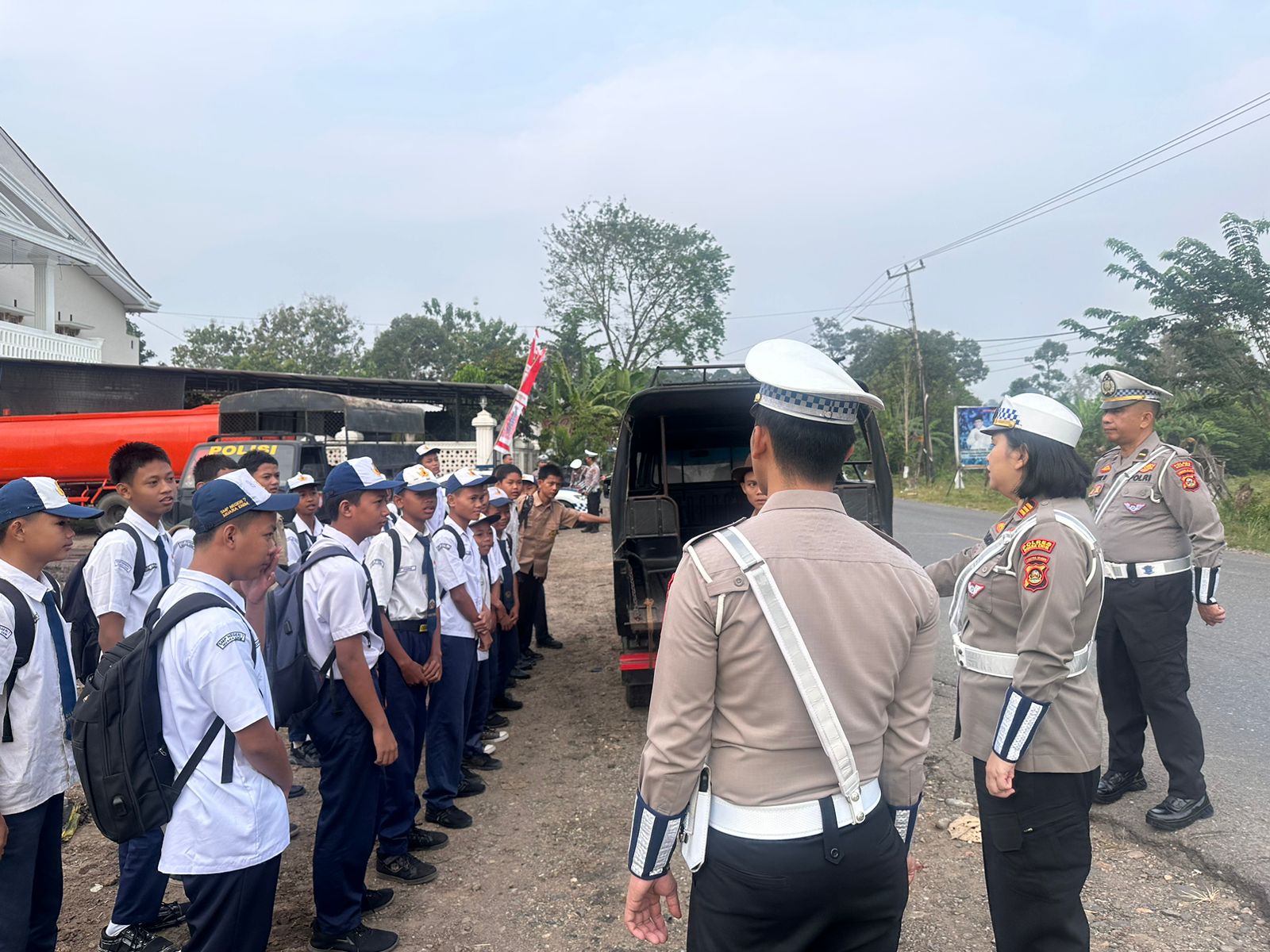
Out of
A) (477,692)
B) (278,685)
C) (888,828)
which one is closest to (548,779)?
(477,692)

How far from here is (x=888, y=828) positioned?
1699 mm

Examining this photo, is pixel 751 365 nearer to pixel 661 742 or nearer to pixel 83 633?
pixel 661 742

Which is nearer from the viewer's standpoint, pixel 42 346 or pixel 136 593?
pixel 136 593

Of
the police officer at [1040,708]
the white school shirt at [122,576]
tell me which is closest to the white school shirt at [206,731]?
the white school shirt at [122,576]

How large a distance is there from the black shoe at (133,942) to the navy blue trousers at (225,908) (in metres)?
1.17

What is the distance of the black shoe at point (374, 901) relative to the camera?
11.1 feet

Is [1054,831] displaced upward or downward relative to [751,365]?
downward

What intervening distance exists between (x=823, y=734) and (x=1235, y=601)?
8867 millimetres

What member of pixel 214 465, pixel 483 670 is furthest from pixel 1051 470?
pixel 214 465

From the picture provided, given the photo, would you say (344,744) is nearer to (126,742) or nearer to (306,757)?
(126,742)

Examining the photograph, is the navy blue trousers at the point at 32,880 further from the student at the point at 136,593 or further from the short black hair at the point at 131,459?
the short black hair at the point at 131,459

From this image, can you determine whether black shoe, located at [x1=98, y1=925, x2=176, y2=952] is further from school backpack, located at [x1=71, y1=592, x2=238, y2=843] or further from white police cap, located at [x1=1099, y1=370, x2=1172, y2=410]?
white police cap, located at [x1=1099, y1=370, x2=1172, y2=410]

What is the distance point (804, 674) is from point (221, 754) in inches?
62.6

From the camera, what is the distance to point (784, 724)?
1604mm
